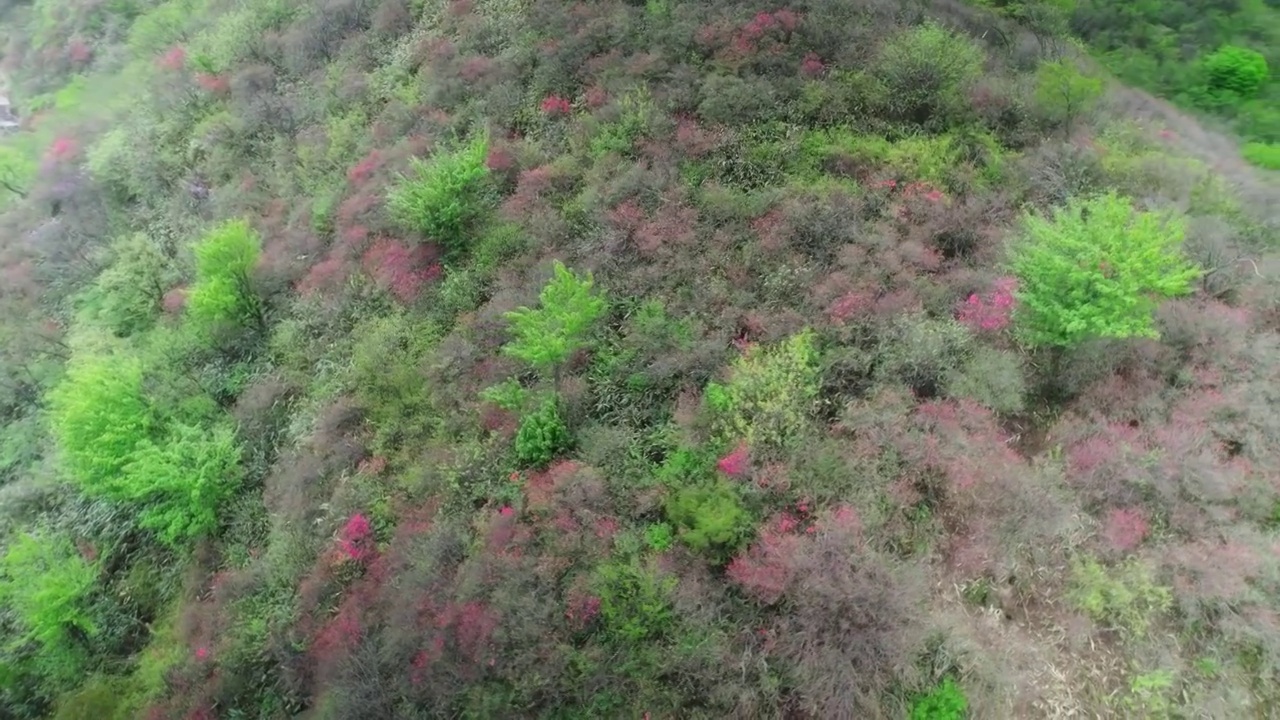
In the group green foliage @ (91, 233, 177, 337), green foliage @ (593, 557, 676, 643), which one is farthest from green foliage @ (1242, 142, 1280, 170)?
green foliage @ (91, 233, 177, 337)

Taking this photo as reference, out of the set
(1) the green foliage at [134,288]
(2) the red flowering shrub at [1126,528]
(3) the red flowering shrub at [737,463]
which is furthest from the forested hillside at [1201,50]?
(1) the green foliage at [134,288]

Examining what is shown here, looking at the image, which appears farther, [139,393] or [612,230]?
[139,393]

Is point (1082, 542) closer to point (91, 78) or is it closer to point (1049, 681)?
point (1049, 681)

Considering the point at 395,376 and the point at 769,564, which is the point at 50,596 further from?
the point at 769,564

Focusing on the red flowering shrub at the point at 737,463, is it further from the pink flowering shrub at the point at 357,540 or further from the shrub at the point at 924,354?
the pink flowering shrub at the point at 357,540

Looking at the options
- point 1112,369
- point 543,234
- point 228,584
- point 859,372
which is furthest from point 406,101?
point 1112,369

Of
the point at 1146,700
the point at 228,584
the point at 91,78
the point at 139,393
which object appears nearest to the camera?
the point at 1146,700
